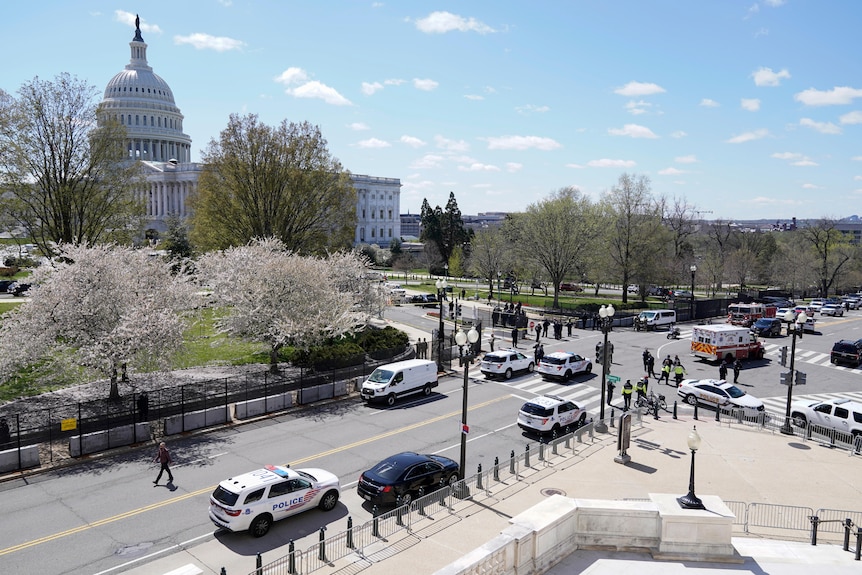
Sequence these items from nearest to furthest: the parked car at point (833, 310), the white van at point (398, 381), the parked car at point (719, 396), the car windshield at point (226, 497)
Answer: the car windshield at point (226, 497), the parked car at point (719, 396), the white van at point (398, 381), the parked car at point (833, 310)

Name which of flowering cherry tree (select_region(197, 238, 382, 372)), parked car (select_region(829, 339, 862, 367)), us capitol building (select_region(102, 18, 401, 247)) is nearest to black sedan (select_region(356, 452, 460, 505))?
flowering cherry tree (select_region(197, 238, 382, 372))

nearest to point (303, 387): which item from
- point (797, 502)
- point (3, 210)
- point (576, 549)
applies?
point (576, 549)

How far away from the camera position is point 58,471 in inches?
787

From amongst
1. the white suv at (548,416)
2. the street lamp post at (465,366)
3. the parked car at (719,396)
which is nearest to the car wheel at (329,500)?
the street lamp post at (465,366)

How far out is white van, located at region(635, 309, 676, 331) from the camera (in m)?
54.5

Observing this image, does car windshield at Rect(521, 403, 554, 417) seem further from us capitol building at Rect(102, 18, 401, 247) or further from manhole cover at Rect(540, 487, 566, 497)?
us capitol building at Rect(102, 18, 401, 247)

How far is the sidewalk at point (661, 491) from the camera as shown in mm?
12727

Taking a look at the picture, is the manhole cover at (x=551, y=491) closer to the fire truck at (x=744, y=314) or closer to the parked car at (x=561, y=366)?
the parked car at (x=561, y=366)

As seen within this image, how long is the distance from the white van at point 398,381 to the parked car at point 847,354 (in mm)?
29760

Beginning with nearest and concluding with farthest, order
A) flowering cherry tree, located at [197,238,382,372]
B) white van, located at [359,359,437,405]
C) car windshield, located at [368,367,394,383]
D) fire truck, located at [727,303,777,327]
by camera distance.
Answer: white van, located at [359,359,437,405] → car windshield, located at [368,367,394,383] → flowering cherry tree, located at [197,238,382,372] → fire truck, located at [727,303,777,327]

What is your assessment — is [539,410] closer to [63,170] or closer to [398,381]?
[398,381]

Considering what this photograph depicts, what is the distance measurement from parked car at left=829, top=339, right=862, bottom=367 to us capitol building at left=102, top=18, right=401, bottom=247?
126593mm

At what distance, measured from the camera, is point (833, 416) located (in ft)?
80.5

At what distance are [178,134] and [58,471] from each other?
545 ft
